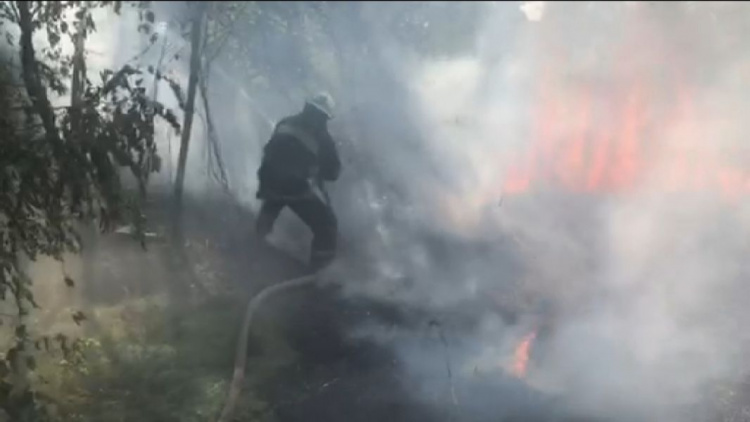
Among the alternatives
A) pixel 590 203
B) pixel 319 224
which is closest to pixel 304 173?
pixel 319 224

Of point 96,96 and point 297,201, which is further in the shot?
point 297,201

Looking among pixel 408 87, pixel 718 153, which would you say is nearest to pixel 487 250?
pixel 718 153

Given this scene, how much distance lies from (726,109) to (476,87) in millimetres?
10317

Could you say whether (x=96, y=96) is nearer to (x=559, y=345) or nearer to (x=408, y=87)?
(x=559, y=345)

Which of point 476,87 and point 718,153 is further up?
point 476,87

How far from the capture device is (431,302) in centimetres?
688

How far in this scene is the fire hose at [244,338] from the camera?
4.89 meters

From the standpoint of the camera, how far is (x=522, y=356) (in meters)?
5.73

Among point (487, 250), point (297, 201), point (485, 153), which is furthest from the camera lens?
point (485, 153)

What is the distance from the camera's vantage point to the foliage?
13.6 ft

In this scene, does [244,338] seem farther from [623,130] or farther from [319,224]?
[623,130]

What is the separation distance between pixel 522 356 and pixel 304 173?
307cm

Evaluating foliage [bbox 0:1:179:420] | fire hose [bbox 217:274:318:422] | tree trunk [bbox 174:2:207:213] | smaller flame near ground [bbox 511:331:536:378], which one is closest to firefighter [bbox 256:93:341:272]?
fire hose [bbox 217:274:318:422]

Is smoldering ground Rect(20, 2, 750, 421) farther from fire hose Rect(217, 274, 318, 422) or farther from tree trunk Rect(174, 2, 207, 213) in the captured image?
tree trunk Rect(174, 2, 207, 213)
